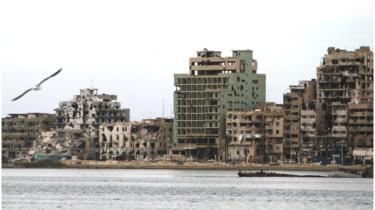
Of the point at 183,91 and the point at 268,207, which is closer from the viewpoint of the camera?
the point at 268,207

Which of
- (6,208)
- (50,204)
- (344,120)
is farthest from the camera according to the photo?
(344,120)

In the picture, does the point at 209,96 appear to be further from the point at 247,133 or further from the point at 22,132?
the point at 22,132

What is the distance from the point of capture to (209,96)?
65.3m

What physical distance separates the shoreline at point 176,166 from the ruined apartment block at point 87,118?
2.10m

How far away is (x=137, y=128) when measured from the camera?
67750 mm

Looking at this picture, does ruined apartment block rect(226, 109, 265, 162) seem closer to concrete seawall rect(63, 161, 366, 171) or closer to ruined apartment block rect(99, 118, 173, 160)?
concrete seawall rect(63, 161, 366, 171)

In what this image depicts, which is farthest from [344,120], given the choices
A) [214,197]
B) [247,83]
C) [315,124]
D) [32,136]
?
[214,197]

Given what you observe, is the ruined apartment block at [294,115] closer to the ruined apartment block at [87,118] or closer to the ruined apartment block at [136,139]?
the ruined apartment block at [136,139]

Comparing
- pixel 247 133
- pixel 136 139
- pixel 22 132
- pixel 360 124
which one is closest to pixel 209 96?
pixel 247 133

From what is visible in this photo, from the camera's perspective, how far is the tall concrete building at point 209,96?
65.1m

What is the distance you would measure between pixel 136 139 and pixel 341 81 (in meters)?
11.9

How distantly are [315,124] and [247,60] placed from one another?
643 cm

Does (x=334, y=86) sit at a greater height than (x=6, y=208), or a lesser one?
greater

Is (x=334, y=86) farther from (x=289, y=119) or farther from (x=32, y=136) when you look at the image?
(x=32, y=136)
